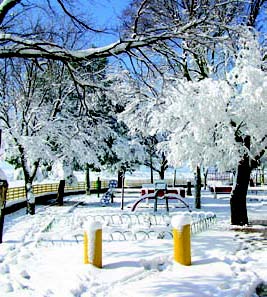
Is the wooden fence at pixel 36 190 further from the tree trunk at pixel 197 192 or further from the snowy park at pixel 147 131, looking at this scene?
the tree trunk at pixel 197 192

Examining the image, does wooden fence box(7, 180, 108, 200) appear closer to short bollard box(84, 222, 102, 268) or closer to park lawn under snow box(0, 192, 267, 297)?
park lawn under snow box(0, 192, 267, 297)

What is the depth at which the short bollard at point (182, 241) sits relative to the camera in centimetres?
830

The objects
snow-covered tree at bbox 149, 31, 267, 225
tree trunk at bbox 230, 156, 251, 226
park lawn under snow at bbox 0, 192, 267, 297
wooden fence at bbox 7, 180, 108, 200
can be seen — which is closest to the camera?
park lawn under snow at bbox 0, 192, 267, 297

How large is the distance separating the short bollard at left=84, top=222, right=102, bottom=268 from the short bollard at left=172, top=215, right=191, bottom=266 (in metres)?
1.53

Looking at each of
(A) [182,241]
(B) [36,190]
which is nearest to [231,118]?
(A) [182,241]

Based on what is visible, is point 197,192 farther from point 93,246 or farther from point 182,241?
point 93,246

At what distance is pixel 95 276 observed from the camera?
750 centimetres

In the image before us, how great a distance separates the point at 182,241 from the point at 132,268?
1123mm

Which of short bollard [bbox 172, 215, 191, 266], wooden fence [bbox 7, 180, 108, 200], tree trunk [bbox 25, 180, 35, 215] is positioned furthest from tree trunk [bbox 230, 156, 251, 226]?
wooden fence [bbox 7, 180, 108, 200]

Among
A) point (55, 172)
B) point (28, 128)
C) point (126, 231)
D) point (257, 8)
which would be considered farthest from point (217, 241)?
point (55, 172)

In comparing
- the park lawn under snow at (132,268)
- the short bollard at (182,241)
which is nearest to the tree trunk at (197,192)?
the park lawn under snow at (132,268)

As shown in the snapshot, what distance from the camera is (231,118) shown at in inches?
551

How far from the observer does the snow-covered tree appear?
13.5 metres

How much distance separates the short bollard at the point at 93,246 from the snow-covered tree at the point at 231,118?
5.95 meters
